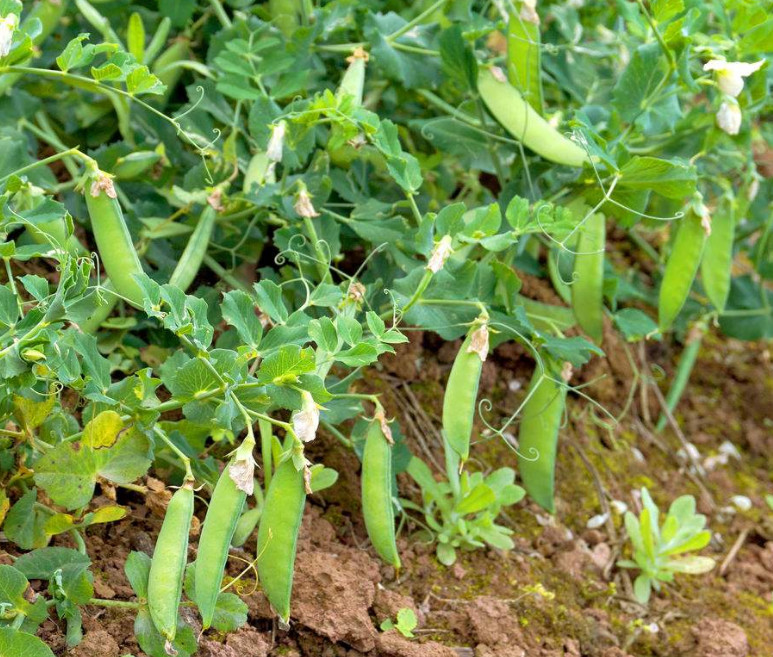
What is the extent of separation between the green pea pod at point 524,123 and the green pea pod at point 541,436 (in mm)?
492

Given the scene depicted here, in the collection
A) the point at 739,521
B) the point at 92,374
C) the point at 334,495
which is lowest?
the point at 739,521

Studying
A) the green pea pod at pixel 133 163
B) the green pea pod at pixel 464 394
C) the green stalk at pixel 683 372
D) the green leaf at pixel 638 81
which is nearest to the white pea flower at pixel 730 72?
the green leaf at pixel 638 81

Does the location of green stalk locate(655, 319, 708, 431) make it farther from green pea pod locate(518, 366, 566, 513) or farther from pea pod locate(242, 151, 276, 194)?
pea pod locate(242, 151, 276, 194)

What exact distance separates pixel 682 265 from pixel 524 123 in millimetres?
506

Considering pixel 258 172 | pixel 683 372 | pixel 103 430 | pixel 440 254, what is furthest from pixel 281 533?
pixel 683 372

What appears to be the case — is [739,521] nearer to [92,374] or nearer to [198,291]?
[198,291]

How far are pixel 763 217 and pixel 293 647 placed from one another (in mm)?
1960

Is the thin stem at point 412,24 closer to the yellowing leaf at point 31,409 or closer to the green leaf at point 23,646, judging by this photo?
the yellowing leaf at point 31,409

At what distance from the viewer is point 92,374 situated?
5.79 feet

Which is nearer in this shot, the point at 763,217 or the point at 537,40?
the point at 537,40

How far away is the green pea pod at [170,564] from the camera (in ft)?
5.44

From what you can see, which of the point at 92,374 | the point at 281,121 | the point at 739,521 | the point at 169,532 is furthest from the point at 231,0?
the point at 739,521

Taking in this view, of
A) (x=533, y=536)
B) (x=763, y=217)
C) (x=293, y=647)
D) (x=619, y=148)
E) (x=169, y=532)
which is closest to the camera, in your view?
(x=169, y=532)

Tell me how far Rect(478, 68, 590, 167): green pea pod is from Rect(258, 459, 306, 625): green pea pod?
40.5 inches
